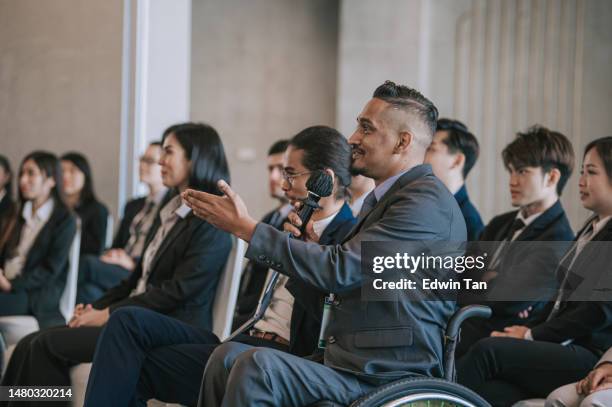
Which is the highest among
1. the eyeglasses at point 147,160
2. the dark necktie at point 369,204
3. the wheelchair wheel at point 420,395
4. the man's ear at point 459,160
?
the man's ear at point 459,160

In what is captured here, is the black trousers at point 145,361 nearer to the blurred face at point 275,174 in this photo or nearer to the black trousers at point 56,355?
the black trousers at point 56,355

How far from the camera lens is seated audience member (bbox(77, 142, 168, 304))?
527cm

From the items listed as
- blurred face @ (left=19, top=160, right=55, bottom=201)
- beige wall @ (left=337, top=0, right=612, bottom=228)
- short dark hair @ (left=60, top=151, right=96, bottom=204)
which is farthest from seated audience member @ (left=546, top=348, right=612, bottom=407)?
beige wall @ (left=337, top=0, right=612, bottom=228)

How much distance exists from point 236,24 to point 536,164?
5.57 metres

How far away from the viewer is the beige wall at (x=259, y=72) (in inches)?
331

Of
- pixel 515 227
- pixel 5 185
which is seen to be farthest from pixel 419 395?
pixel 5 185

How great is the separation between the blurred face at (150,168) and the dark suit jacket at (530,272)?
9.27ft

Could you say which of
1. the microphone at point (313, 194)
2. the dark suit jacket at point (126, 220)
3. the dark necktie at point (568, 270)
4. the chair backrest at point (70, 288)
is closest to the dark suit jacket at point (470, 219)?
the dark necktie at point (568, 270)

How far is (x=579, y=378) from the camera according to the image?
108 inches

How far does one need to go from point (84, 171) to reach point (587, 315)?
13.0 feet

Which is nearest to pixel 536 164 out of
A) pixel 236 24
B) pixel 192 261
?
pixel 192 261

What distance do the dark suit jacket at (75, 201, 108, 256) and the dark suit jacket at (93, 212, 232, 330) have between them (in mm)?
2461

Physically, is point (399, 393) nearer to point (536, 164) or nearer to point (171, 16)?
point (536, 164)

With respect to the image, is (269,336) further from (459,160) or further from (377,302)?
(459,160)
